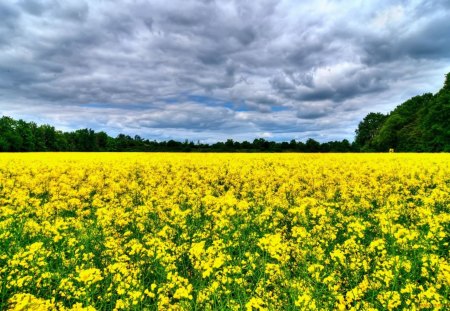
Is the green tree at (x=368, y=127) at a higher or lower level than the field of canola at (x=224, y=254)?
higher

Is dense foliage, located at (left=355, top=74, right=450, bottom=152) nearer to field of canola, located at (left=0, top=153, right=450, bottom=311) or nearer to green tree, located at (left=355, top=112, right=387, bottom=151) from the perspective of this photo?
green tree, located at (left=355, top=112, right=387, bottom=151)

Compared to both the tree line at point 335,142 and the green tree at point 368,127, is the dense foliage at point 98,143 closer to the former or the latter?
the tree line at point 335,142

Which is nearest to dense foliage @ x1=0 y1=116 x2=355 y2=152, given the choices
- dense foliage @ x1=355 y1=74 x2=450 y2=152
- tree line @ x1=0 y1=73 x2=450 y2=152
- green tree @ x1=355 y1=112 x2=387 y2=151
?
tree line @ x1=0 y1=73 x2=450 y2=152

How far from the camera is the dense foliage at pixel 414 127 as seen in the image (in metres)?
51.2

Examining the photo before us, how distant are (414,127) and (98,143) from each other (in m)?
89.7

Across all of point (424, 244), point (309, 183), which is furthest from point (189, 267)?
point (309, 183)

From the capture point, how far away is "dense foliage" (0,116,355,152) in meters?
60.3

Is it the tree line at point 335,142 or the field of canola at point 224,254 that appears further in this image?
the tree line at point 335,142

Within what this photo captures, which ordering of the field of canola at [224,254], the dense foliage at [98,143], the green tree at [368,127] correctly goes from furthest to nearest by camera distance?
1. the green tree at [368,127]
2. the dense foliage at [98,143]
3. the field of canola at [224,254]

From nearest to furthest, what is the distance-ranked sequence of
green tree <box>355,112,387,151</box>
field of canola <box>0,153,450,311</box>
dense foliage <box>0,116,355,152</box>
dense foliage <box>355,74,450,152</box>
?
field of canola <box>0,153,450,311</box>, dense foliage <box>355,74,450,152</box>, dense foliage <box>0,116,355,152</box>, green tree <box>355,112,387,151</box>

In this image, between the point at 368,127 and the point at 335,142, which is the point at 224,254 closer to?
the point at 335,142

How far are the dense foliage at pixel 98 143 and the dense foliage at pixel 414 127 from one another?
11705 mm

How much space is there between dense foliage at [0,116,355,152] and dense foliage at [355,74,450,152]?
1171cm

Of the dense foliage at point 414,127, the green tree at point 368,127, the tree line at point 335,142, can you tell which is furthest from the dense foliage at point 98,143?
the green tree at point 368,127
